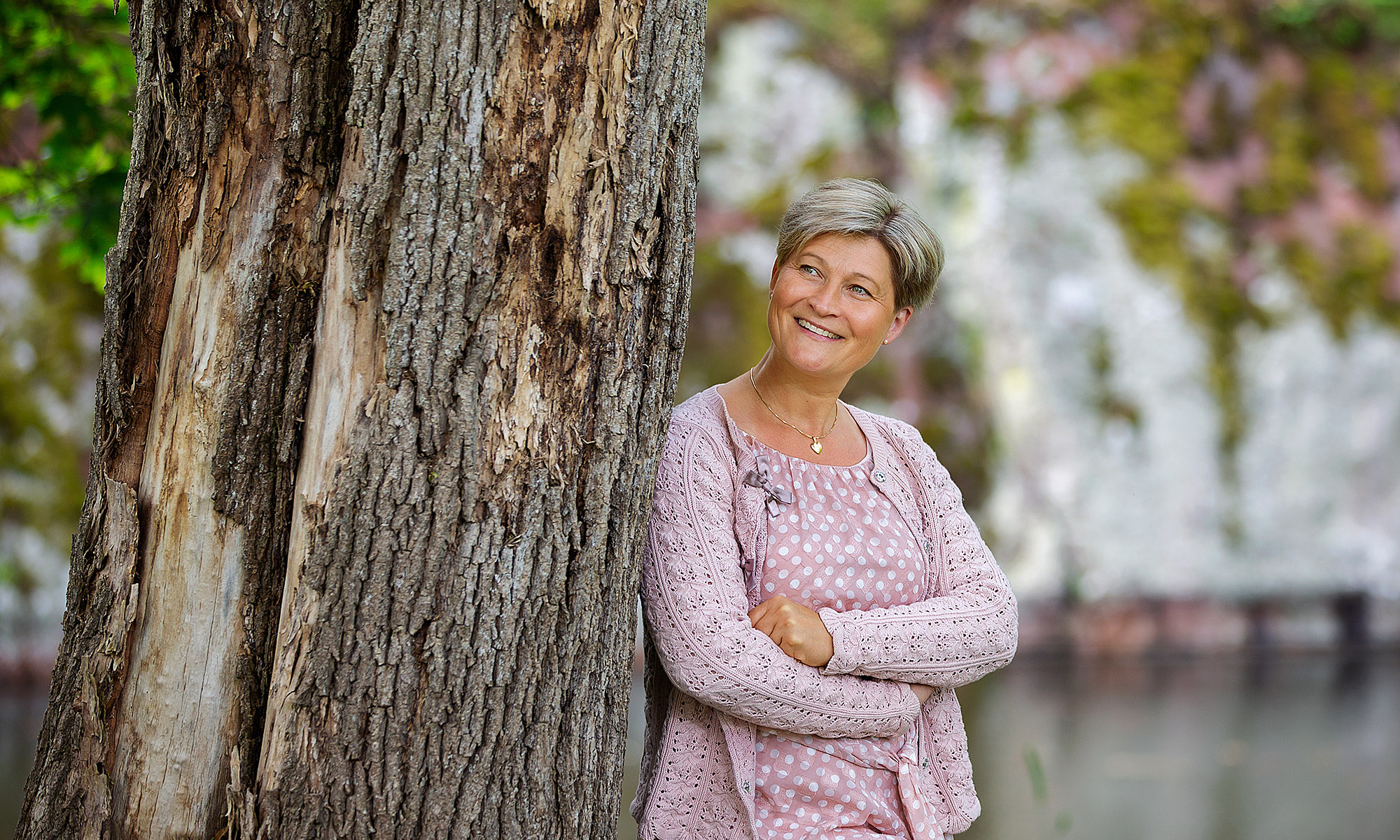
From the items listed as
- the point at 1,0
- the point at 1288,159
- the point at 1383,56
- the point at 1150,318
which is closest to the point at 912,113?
the point at 1150,318

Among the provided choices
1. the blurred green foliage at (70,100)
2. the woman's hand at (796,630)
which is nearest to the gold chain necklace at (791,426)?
the woman's hand at (796,630)

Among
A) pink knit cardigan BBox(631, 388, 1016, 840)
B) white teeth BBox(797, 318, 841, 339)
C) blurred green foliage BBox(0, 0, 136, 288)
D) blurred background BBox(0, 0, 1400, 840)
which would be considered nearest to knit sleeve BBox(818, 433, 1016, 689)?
pink knit cardigan BBox(631, 388, 1016, 840)

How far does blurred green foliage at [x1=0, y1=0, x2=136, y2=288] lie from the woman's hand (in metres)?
1.89

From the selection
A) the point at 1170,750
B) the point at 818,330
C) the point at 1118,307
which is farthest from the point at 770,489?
the point at 1118,307

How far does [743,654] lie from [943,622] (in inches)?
13.3

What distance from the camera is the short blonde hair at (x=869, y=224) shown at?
1.69 meters

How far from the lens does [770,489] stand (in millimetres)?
1659

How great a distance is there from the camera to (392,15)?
4.35ft

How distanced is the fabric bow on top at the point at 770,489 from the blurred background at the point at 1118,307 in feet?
14.8

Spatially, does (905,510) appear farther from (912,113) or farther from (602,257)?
(912,113)

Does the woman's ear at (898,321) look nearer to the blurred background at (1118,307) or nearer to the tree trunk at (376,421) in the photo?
the tree trunk at (376,421)

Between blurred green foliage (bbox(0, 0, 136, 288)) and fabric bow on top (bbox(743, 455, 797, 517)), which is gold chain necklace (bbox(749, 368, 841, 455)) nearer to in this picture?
fabric bow on top (bbox(743, 455, 797, 517))

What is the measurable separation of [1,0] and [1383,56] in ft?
28.3

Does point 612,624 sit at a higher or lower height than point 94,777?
higher
